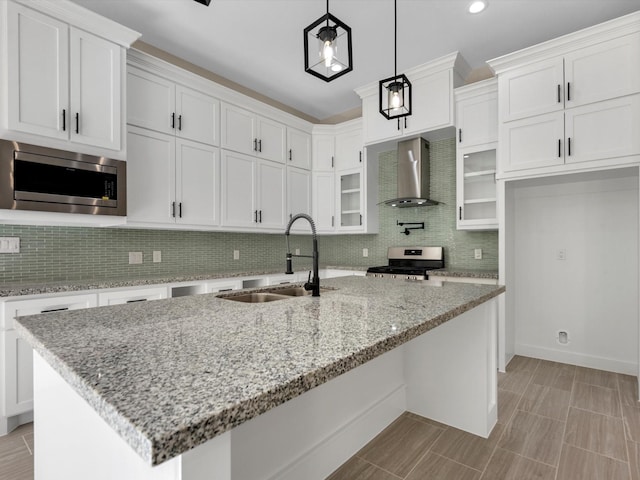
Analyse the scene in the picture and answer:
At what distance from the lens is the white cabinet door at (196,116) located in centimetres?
314

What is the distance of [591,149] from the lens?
261 cm

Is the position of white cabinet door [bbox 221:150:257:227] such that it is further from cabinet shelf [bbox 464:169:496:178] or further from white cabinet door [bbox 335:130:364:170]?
cabinet shelf [bbox 464:169:496:178]

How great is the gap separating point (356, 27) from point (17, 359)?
3.43 m

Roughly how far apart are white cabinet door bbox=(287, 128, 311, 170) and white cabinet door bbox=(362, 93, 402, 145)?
80 centimetres

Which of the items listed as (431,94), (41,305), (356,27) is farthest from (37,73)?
(431,94)

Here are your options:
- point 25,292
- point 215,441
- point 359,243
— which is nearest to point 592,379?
point 359,243

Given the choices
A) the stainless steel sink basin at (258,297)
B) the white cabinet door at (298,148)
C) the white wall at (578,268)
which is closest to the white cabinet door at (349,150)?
the white cabinet door at (298,148)

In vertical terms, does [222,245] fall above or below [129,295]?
above

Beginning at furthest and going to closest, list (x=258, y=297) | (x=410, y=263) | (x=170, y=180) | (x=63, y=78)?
(x=410, y=263)
(x=170, y=180)
(x=63, y=78)
(x=258, y=297)

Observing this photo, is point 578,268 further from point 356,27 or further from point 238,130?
point 238,130

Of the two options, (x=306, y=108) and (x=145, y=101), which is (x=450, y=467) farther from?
(x=306, y=108)

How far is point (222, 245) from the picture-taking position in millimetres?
3834

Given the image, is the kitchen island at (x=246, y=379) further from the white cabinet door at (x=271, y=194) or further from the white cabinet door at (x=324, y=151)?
the white cabinet door at (x=324, y=151)

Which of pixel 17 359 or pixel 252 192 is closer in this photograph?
pixel 17 359
